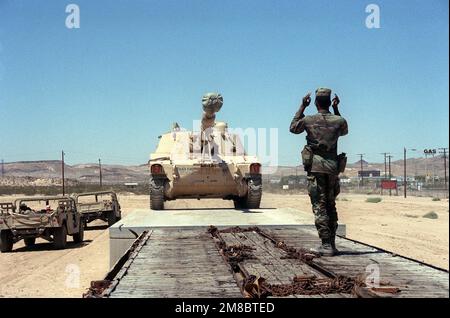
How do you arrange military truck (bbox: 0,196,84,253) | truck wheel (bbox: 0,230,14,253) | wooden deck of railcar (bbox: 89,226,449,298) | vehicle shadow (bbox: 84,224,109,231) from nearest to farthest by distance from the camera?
wooden deck of railcar (bbox: 89,226,449,298), military truck (bbox: 0,196,84,253), truck wheel (bbox: 0,230,14,253), vehicle shadow (bbox: 84,224,109,231)

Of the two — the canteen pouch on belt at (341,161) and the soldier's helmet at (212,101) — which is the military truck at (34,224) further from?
the canteen pouch on belt at (341,161)

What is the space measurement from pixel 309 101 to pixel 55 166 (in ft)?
557

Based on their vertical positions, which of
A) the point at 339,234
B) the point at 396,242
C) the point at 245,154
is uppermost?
the point at 245,154

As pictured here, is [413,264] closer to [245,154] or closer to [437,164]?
[245,154]

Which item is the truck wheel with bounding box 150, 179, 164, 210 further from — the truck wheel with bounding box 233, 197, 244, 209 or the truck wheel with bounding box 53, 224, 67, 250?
the truck wheel with bounding box 53, 224, 67, 250

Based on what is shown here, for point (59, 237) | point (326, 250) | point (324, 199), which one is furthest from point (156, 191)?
point (326, 250)

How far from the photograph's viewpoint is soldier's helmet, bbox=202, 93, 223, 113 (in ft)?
44.6

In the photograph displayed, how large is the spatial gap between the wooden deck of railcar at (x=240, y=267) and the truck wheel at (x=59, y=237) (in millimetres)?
8179

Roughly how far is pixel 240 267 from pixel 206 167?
8.85m

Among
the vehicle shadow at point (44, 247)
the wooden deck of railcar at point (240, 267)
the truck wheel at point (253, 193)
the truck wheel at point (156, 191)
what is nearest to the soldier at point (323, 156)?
the wooden deck of railcar at point (240, 267)

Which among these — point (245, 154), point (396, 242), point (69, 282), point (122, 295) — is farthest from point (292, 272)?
point (396, 242)

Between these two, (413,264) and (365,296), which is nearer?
(365,296)

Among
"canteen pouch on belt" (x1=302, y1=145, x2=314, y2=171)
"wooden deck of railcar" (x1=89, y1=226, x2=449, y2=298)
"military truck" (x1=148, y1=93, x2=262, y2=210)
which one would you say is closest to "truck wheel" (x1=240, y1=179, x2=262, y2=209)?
"military truck" (x1=148, y1=93, x2=262, y2=210)

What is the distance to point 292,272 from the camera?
16.8 feet
